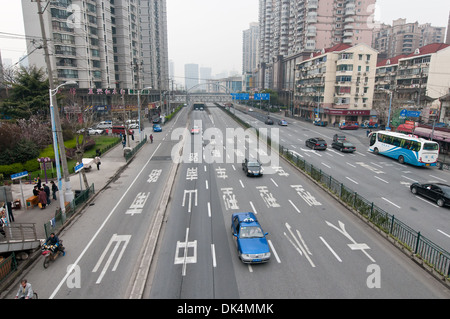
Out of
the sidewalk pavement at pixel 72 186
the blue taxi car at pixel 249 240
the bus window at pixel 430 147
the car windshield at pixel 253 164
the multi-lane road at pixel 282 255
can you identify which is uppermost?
the bus window at pixel 430 147

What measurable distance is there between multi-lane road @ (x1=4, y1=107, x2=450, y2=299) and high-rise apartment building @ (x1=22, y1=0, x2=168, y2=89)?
3484 cm

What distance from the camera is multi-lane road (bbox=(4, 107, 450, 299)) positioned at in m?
12.3

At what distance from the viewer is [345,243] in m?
16.0

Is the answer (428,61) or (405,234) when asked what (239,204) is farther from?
(428,61)

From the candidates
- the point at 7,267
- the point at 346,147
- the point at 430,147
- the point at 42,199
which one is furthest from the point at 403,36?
the point at 7,267

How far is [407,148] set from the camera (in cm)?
3400

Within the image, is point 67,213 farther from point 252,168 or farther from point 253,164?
point 253,164

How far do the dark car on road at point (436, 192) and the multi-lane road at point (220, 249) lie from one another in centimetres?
179

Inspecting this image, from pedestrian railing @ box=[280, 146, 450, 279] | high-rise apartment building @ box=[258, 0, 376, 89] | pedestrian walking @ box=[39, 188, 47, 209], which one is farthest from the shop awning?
high-rise apartment building @ box=[258, 0, 376, 89]

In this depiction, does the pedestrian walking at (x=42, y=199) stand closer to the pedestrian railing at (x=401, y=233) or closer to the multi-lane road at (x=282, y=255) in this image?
the multi-lane road at (x=282, y=255)

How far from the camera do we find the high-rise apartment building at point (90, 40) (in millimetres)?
61625

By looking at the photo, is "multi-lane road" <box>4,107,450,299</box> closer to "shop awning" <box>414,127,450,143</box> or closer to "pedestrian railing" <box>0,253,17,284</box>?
"pedestrian railing" <box>0,253,17,284</box>

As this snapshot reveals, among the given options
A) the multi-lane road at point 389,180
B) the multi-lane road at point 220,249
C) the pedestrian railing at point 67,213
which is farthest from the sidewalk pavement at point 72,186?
the multi-lane road at point 389,180
